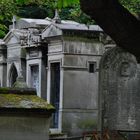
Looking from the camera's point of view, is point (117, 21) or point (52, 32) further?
point (52, 32)

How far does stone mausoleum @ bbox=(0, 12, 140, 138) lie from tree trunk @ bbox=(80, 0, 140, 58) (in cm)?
1139

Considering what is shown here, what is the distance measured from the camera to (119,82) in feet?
51.2

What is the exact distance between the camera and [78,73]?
18.8 m

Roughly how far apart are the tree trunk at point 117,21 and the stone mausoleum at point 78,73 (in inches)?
448

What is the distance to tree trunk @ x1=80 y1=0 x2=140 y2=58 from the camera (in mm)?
3793

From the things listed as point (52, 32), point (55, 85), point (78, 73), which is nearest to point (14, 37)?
point (52, 32)

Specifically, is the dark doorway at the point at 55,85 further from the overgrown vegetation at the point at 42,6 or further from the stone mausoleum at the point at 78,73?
the overgrown vegetation at the point at 42,6

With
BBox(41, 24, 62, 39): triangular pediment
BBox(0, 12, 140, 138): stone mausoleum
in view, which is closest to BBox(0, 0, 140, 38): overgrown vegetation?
BBox(41, 24, 62, 39): triangular pediment

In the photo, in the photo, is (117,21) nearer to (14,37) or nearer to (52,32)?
(52,32)

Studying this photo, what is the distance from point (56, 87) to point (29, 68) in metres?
2.19

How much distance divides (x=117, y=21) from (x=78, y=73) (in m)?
14.9

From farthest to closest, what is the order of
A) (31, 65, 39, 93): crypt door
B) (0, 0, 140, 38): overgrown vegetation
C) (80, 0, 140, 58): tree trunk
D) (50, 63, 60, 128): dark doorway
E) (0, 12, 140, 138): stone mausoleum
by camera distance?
1. (31, 65, 39, 93): crypt door
2. (50, 63, 60, 128): dark doorway
3. (0, 12, 140, 138): stone mausoleum
4. (0, 0, 140, 38): overgrown vegetation
5. (80, 0, 140, 58): tree trunk

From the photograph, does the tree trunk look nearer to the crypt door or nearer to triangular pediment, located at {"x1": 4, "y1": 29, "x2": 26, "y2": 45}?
the crypt door

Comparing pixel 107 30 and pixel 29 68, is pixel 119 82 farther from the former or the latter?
pixel 107 30
